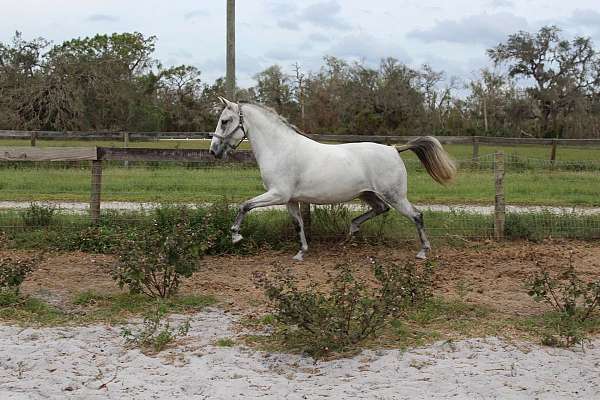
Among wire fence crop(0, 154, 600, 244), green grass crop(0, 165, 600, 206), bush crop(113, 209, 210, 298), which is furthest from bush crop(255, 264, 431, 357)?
green grass crop(0, 165, 600, 206)

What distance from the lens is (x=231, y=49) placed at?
1048 cm

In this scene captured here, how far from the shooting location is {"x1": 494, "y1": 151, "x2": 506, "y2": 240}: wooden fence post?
959cm

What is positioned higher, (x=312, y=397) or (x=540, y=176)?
(x=540, y=176)

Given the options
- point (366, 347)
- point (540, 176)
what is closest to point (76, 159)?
point (366, 347)

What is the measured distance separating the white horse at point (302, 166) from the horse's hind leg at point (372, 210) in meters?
0.09

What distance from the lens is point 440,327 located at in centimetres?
562

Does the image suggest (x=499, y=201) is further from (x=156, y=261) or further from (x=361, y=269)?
(x=156, y=261)

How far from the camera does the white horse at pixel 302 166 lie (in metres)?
Answer: 8.18

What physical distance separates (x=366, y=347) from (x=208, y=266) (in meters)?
3.35

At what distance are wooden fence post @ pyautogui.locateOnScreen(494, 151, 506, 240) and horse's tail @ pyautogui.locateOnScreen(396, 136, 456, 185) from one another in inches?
42.4

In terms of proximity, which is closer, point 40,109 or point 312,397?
point 312,397

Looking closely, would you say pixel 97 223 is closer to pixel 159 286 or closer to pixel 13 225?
pixel 13 225

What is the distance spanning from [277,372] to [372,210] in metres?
4.52

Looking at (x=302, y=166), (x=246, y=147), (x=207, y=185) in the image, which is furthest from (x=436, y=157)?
(x=246, y=147)
